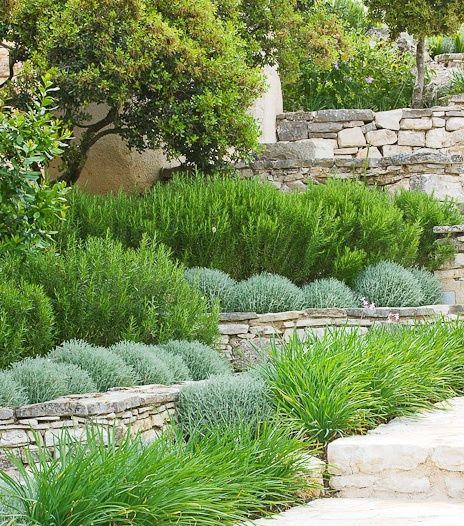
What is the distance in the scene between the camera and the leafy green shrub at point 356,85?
16266 mm

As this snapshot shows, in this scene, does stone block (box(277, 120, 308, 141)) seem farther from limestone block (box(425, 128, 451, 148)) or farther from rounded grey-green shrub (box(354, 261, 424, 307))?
rounded grey-green shrub (box(354, 261, 424, 307))

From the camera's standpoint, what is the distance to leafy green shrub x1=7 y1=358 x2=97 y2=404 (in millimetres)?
5906

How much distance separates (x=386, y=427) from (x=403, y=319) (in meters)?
3.34

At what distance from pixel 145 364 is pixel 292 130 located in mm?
8069

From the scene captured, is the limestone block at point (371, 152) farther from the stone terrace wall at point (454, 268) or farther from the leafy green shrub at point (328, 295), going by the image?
the leafy green shrub at point (328, 295)

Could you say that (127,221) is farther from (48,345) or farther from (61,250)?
(48,345)

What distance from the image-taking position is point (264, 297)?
9203mm

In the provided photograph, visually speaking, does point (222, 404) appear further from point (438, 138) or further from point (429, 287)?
point (438, 138)

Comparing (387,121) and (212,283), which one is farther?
(387,121)

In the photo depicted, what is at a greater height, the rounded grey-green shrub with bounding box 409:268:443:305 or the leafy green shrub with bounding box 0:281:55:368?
the leafy green shrub with bounding box 0:281:55:368

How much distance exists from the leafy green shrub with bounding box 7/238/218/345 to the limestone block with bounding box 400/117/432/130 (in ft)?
22.7

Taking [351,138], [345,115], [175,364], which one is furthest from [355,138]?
[175,364]

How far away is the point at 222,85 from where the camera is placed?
10.8m

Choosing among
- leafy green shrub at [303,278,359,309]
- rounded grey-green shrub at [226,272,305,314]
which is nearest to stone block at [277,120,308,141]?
leafy green shrub at [303,278,359,309]
